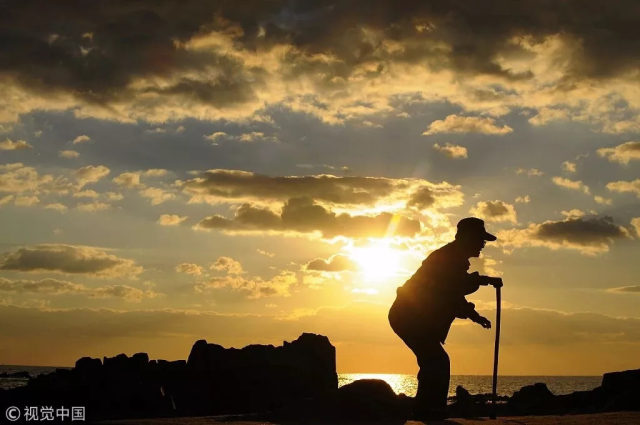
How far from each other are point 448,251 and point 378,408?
11.2 feet

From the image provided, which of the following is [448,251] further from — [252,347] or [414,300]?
[252,347]

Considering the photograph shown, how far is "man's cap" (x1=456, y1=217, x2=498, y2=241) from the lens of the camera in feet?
52.0

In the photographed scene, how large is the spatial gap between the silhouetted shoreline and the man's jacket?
10.9 meters

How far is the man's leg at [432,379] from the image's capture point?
1545cm

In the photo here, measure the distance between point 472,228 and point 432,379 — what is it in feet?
10.2

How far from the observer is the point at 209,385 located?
5403cm

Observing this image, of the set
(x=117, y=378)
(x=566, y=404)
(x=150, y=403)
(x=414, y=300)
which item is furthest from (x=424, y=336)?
(x=117, y=378)

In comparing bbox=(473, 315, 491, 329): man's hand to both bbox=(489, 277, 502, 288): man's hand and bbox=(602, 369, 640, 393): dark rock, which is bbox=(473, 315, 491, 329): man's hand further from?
bbox=(602, 369, 640, 393): dark rock

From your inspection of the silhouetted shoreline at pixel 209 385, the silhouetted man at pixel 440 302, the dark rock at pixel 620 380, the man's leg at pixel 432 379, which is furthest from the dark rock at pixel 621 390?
the man's leg at pixel 432 379

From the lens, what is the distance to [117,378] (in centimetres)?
4706

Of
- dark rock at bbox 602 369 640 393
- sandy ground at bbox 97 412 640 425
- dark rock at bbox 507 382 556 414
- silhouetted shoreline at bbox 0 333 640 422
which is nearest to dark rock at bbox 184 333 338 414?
silhouetted shoreline at bbox 0 333 640 422

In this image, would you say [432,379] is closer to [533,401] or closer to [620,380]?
[620,380]

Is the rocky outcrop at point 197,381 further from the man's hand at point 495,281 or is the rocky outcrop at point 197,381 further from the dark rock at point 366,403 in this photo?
the man's hand at point 495,281

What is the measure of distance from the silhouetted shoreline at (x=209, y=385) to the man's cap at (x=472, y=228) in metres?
11.4
